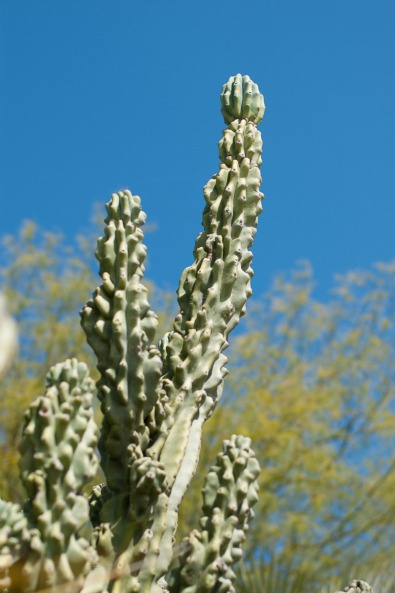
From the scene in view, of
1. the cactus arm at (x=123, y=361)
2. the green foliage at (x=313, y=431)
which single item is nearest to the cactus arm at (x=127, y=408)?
the cactus arm at (x=123, y=361)

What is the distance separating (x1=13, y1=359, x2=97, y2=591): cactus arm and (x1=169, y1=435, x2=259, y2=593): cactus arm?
1.76 ft

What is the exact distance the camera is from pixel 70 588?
2.49 metres

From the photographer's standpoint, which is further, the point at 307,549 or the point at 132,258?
the point at 307,549

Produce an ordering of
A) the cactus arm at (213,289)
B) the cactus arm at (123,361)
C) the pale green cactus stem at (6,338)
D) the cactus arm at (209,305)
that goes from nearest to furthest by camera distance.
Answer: the pale green cactus stem at (6,338), the cactus arm at (123,361), the cactus arm at (209,305), the cactus arm at (213,289)

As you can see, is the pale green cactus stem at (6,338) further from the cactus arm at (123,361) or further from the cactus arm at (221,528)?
the cactus arm at (221,528)

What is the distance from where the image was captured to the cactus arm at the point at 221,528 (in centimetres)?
302

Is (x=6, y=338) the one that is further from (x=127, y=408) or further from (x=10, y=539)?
(x=127, y=408)

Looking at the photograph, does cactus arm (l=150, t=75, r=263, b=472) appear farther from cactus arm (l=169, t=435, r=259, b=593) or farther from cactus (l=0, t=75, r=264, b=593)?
cactus arm (l=169, t=435, r=259, b=593)

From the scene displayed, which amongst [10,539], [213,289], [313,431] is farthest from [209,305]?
[313,431]

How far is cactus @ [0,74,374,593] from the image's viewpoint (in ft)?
8.13

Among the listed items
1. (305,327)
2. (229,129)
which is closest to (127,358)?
(229,129)

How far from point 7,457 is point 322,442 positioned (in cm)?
509

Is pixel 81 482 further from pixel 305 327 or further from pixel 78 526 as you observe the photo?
pixel 305 327

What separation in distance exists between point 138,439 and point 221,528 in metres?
0.41
